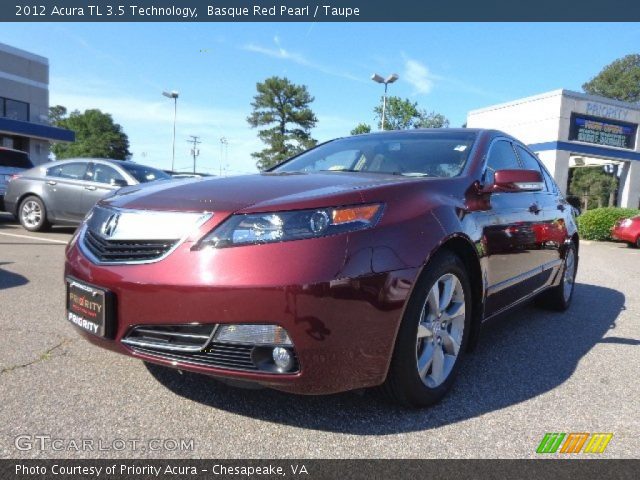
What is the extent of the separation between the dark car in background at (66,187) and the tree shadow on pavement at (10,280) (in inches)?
137

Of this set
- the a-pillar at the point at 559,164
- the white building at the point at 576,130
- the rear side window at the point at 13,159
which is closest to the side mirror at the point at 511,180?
the rear side window at the point at 13,159

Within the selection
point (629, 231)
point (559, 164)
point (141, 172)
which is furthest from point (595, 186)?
point (141, 172)

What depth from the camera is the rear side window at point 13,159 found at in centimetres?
1130

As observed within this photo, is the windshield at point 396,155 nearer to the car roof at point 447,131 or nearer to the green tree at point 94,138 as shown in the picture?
the car roof at point 447,131

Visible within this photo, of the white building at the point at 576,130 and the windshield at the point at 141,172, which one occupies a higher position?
the white building at the point at 576,130

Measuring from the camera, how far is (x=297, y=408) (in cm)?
237

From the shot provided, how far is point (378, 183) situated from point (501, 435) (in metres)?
1.27

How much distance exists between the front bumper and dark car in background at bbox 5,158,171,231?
6741 millimetres

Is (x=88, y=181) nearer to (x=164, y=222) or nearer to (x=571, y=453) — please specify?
(x=164, y=222)

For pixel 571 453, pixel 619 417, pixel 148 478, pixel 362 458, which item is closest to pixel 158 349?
pixel 148 478

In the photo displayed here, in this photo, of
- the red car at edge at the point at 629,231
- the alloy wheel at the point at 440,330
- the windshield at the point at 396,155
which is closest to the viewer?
the alloy wheel at the point at 440,330

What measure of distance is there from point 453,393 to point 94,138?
293 feet

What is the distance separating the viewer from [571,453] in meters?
2.12

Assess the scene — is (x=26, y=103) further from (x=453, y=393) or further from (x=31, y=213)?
(x=453, y=393)
